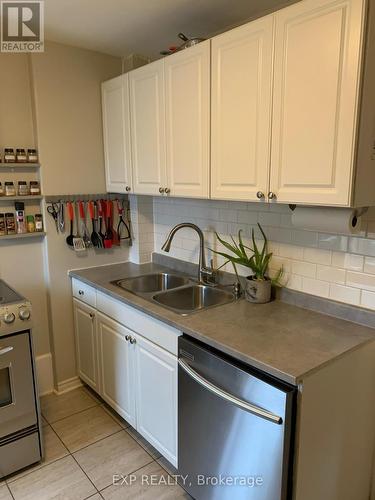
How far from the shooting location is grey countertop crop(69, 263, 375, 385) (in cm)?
136

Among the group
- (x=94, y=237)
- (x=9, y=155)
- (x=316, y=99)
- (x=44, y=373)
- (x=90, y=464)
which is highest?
(x=316, y=99)

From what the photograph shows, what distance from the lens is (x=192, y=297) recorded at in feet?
7.72

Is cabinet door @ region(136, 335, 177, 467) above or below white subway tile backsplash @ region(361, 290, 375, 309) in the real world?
below

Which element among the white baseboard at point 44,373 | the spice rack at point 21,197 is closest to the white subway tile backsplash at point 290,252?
the spice rack at point 21,197

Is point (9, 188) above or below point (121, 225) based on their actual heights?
above

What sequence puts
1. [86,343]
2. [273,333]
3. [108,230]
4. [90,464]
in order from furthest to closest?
[108,230]
[86,343]
[90,464]
[273,333]

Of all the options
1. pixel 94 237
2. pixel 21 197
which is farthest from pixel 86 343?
pixel 21 197

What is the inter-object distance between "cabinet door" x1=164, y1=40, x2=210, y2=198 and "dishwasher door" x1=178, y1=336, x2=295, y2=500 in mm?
838

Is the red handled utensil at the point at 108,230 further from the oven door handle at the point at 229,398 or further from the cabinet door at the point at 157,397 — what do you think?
the oven door handle at the point at 229,398

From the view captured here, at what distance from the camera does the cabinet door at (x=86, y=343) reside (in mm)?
2504

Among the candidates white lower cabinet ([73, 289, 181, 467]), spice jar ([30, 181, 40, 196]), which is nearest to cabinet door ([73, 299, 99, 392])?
white lower cabinet ([73, 289, 181, 467])

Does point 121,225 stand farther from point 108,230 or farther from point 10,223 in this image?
point 10,223

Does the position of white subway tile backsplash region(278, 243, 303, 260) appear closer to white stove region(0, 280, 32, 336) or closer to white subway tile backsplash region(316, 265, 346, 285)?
white subway tile backsplash region(316, 265, 346, 285)

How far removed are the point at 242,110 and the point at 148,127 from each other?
729mm
